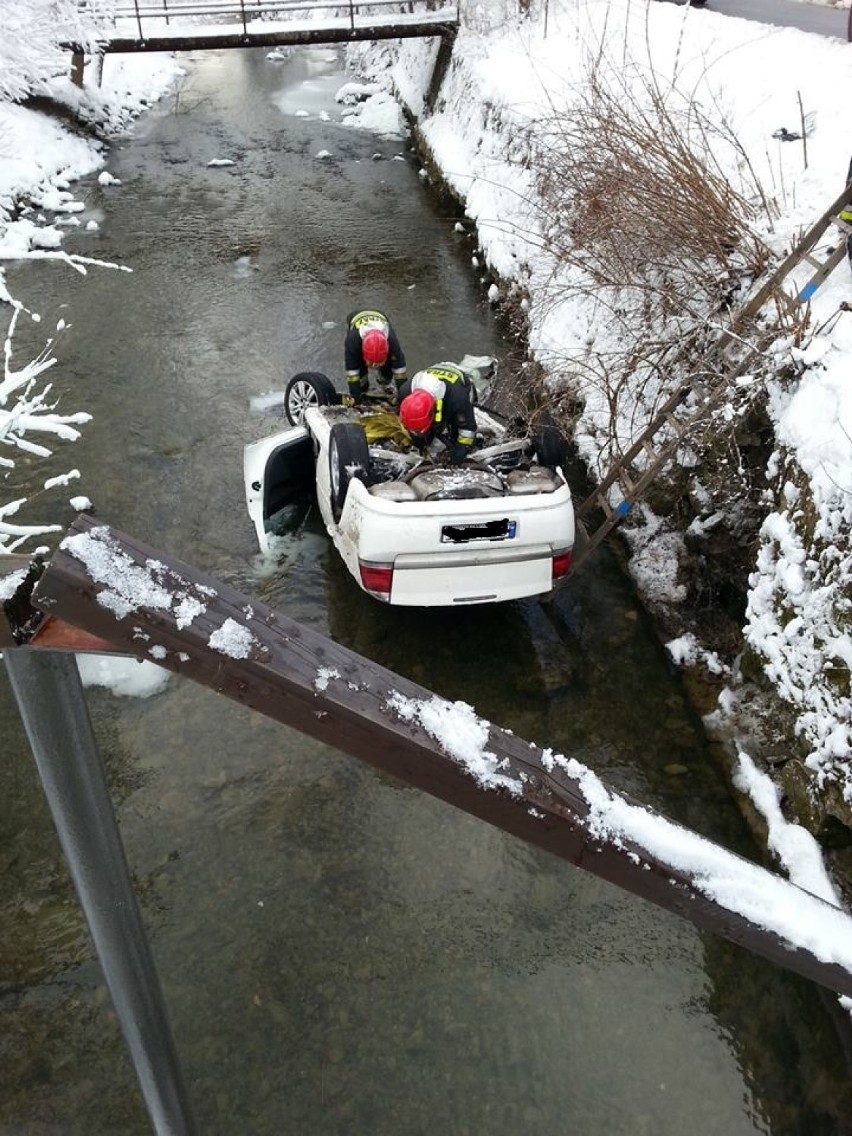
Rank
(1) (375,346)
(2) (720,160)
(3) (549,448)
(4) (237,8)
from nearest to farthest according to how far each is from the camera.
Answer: (3) (549,448) → (1) (375,346) → (2) (720,160) → (4) (237,8)

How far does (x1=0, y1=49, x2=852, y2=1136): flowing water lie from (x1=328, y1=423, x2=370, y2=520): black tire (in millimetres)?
1047

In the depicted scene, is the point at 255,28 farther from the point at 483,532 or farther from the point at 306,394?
the point at 483,532

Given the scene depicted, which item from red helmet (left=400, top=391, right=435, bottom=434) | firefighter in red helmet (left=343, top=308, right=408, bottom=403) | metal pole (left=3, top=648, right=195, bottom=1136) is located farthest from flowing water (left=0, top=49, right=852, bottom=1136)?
metal pole (left=3, top=648, right=195, bottom=1136)

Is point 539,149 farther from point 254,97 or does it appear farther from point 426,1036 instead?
point 254,97

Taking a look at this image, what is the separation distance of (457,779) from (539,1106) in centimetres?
295

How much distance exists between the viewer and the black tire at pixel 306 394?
701 centimetres

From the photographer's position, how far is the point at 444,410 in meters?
5.82

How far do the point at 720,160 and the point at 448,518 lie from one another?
15.8ft

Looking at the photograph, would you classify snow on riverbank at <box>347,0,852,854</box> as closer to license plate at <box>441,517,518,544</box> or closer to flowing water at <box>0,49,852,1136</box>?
flowing water at <box>0,49,852,1136</box>

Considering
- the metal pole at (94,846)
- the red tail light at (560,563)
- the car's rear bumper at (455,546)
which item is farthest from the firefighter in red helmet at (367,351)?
the metal pole at (94,846)

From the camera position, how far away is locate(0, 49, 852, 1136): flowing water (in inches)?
142

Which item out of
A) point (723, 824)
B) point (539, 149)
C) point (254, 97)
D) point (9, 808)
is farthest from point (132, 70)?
point (723, 824)

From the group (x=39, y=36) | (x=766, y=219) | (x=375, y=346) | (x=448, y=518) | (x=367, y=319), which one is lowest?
(x=448, y=518)

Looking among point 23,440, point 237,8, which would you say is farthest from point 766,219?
point 237,8
